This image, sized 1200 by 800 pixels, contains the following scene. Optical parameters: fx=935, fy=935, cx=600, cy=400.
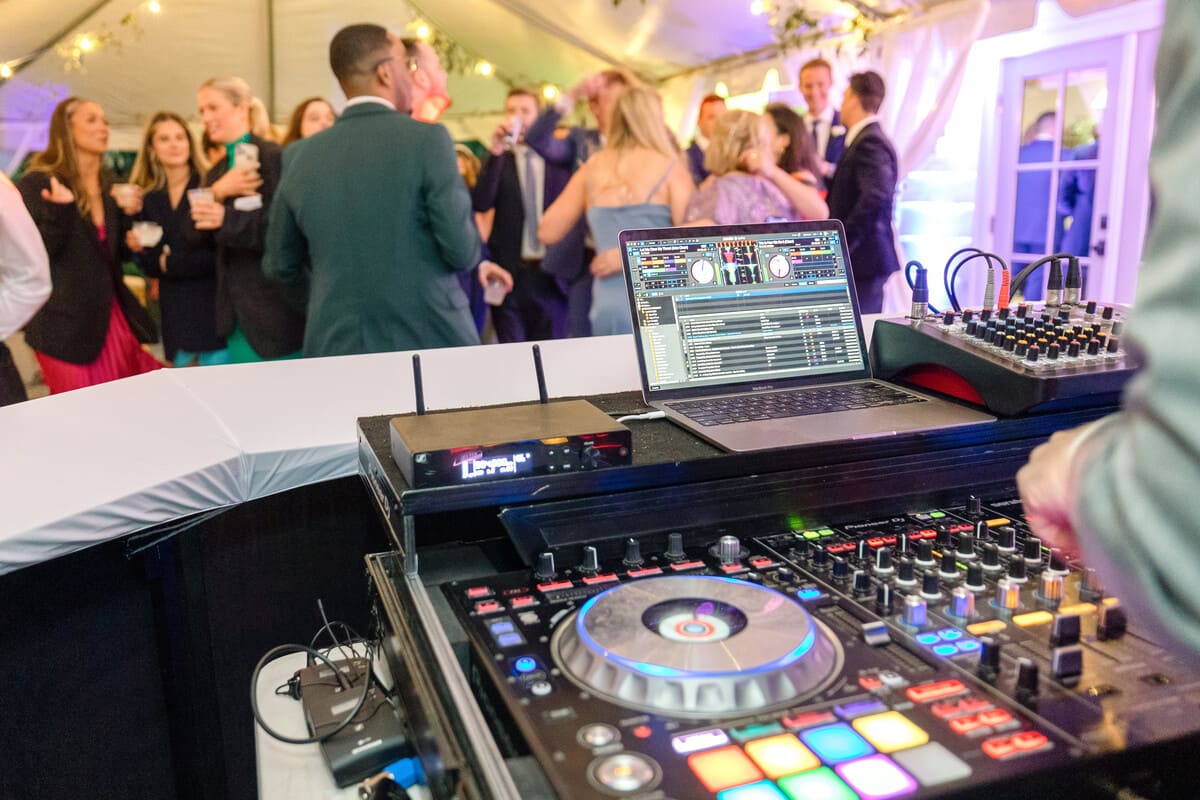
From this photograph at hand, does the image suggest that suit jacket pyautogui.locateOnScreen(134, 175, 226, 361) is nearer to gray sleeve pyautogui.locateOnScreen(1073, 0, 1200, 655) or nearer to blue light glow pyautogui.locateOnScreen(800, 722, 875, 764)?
blue light glow pyautogui.locateOnScreen(800, 722, 875, 764)

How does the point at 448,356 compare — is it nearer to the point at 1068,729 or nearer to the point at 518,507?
the point at 518,507

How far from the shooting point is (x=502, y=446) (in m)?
0.93

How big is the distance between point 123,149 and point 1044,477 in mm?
4280

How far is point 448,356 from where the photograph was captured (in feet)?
6.07

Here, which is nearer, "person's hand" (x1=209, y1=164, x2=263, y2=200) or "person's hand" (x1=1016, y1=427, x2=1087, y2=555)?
"person's hand" (x1=1016, y1=427, x2=1087, y2=555)

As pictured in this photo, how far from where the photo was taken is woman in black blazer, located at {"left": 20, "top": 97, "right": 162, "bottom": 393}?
12.9ft

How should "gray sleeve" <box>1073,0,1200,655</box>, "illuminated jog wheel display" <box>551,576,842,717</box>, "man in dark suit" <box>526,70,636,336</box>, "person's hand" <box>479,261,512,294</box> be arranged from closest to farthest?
"gray sleeve" <box>1073,0,1200,655</box>, "illuminated jog wheel display" <box>551,576,842,717</box>, "man in dark suit" <box>526,70,636,336</box>, "person's hand" <box>479,261,512,294</box>

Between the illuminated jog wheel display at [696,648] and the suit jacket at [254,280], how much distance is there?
356 cm

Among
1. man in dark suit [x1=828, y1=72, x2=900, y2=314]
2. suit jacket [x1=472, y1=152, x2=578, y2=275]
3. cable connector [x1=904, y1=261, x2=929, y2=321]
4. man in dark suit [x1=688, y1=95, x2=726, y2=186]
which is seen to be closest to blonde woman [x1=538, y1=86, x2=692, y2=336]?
suit jacket [x1=472, y1=152, x2=578, y2=275]

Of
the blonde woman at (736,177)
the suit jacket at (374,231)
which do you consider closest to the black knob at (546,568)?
the suit jacket at (374,231)

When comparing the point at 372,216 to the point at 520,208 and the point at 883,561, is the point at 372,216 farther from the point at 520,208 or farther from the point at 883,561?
the point at 883,561

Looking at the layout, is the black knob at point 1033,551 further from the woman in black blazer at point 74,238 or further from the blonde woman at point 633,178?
the woman in black blazer at point 74,238

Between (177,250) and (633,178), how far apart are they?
203 centimetres

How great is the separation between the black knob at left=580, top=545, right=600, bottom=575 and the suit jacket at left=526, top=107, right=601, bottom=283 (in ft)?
11.7
